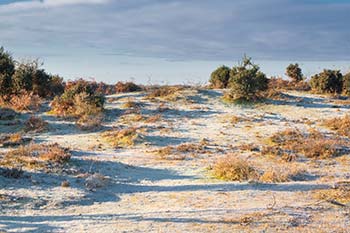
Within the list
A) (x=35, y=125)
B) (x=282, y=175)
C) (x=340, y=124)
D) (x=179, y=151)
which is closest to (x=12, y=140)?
(x=35, y=125)

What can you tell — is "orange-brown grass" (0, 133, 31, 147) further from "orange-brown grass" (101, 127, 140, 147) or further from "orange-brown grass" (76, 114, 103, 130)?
"orange-brown grass" (101, 127, 140, 147)

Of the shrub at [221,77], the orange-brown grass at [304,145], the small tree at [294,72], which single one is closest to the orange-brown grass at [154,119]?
the orange-brown grass at [304,145]

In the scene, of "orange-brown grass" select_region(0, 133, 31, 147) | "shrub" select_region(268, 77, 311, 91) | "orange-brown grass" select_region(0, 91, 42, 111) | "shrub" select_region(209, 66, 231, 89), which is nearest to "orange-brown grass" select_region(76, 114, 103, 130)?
"orange-brown grass" select_region(0, 133, 31, 147)

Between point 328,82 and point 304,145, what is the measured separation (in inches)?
582

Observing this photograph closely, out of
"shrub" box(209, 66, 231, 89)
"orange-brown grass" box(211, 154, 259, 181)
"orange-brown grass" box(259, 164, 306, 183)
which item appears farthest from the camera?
"shrub" box(209, 66, 231, 89)

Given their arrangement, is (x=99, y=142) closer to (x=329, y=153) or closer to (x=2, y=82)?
(x=329, y=153)

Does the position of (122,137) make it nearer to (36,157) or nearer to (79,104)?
(36,157)

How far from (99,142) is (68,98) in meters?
7.58

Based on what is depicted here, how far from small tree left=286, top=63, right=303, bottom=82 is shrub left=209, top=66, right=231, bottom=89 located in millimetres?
7593

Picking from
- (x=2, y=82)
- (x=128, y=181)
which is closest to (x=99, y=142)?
(x=128, y=181)

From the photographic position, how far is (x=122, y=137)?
57.6 ft

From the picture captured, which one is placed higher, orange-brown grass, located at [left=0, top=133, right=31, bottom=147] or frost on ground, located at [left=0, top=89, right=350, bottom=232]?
orange-brown grass, located at [left=0, top=133, right=31, bottom=147]

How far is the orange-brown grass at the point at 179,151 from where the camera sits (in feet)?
48.4

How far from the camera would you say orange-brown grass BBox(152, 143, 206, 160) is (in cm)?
1477
